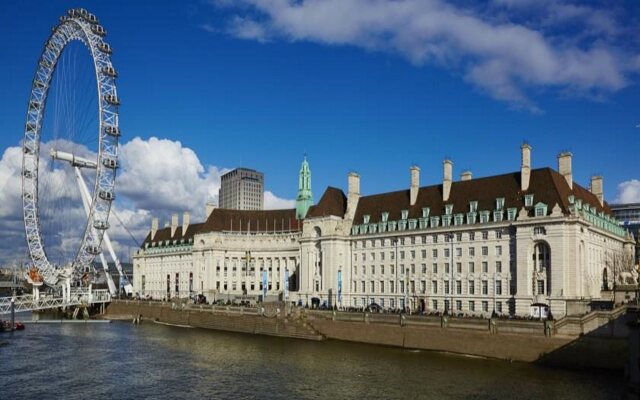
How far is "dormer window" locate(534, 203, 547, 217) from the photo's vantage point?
80.9 m

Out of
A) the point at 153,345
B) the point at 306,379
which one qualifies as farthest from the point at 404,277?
the point at 306,379

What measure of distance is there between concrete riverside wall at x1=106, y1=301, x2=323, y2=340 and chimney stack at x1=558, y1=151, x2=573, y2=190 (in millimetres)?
40419

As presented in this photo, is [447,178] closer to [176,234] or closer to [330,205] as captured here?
[330,205]

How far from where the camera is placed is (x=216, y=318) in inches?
4006

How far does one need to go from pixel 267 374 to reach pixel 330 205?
6059 centimetres

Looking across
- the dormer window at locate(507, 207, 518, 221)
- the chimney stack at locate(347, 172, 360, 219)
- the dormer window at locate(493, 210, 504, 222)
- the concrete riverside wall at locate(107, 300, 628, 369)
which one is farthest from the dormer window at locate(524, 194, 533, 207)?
the chimney stack at locate(347, 172, 360, 219)

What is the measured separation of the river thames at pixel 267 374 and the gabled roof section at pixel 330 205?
3776 centimetres

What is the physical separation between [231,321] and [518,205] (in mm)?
46505

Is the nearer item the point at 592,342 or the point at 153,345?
the point at 592,342

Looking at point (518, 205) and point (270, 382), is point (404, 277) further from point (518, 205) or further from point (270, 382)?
point (270, 382)

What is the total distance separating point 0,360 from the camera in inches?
2493

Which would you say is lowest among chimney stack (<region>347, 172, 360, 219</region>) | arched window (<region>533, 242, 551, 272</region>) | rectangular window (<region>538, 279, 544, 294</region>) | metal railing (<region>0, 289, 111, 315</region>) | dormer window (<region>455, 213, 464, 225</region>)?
metal railing (<region>0, 289, 111, 315</region>)

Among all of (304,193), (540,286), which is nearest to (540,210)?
(540,286)

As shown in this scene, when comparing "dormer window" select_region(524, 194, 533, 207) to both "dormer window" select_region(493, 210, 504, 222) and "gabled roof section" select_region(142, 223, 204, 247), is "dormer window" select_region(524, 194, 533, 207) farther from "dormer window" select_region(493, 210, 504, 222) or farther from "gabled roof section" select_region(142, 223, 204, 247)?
"gabled roof section" select_region(142, 223, 204, 247)
